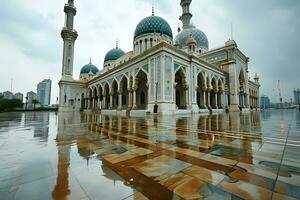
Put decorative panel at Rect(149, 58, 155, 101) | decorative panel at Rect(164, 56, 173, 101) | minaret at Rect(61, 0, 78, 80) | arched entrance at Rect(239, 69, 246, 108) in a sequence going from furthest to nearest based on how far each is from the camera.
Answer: minaret at Rect(61, 0, 78, 80) < arched entrance at Rect(239, 69, 246, 108) < decorative panel at Rect(149, 58, 155, 101) < decorative panel at Rect(164, 56, 173, 101)

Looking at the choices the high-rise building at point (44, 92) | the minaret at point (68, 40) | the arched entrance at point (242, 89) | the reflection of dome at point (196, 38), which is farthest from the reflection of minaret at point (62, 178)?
the high-rise building at point (44, 92)

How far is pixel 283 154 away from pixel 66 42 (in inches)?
1774

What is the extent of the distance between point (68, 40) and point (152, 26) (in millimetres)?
22362

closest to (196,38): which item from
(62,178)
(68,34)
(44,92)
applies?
(68,34)

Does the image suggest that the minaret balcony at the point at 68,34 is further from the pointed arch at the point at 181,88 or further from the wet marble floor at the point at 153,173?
the wet marble floor at the point at 153,173

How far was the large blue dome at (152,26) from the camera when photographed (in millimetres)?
30516

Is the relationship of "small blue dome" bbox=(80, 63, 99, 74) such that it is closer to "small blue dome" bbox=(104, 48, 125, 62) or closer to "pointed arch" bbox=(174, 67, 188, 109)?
"small blue dome" bbox=(104, 48, 125, 62)

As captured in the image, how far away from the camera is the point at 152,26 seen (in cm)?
3047

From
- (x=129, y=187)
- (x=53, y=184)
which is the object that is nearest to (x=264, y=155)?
(x=129, y=187)

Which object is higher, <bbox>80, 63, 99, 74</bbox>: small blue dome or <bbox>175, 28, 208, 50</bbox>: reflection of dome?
<bbox>175, 28, 208, 50</bbox>: reflection of dome

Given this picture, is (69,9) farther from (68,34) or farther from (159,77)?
(159,77)

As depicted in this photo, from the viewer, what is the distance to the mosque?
1905 cm

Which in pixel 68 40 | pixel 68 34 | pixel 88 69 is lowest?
pixel 88 69

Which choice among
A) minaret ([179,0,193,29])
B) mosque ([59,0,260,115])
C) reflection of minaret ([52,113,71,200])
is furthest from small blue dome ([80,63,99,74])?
reflection of minaret ([52,113,71,200])
